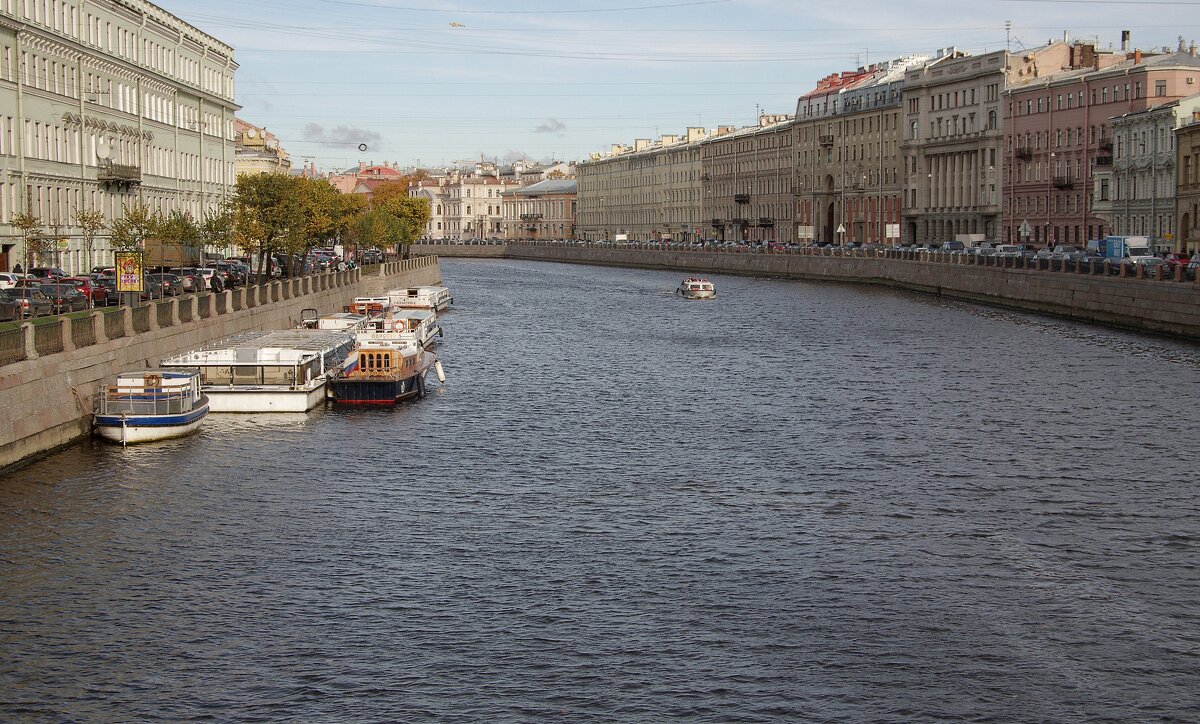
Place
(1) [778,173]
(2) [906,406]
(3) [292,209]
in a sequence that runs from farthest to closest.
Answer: (1) [778,173] → (3) [292,209] → (2) [906,406]

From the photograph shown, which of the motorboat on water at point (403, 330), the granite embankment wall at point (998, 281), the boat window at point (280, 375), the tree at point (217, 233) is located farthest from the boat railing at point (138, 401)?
the granite embankment wall at point (998, 281)

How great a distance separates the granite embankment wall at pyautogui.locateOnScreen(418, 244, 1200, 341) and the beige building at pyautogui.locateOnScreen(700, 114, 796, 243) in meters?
18.3

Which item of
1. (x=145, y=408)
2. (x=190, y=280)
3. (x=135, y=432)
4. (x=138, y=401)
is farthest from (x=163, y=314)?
(x=190, y=280)

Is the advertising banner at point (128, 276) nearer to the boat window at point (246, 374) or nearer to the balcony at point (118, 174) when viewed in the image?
the boat window at point (246, 374)

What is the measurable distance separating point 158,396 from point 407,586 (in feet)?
43.7

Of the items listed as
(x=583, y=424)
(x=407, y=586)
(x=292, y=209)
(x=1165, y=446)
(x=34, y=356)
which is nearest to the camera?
(x=407, y=586)

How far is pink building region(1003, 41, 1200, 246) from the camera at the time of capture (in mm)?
94438

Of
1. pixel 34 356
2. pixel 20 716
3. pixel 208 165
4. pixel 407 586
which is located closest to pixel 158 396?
pixel 34 356

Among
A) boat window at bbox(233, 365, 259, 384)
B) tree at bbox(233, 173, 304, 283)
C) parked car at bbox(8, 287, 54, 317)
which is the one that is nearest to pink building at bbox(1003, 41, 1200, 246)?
tree at bbox(233, 173, 304, 283)

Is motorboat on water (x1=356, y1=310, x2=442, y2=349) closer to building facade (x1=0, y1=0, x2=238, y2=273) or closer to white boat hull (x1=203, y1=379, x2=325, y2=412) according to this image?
white boat hull (x1=203, y1=379, x2=325, y2=412)

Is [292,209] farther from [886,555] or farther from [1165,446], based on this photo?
[886,555]

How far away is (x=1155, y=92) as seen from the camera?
93875 mm

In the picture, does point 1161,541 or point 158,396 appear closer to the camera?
point 1161,541

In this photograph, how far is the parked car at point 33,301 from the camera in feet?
131
